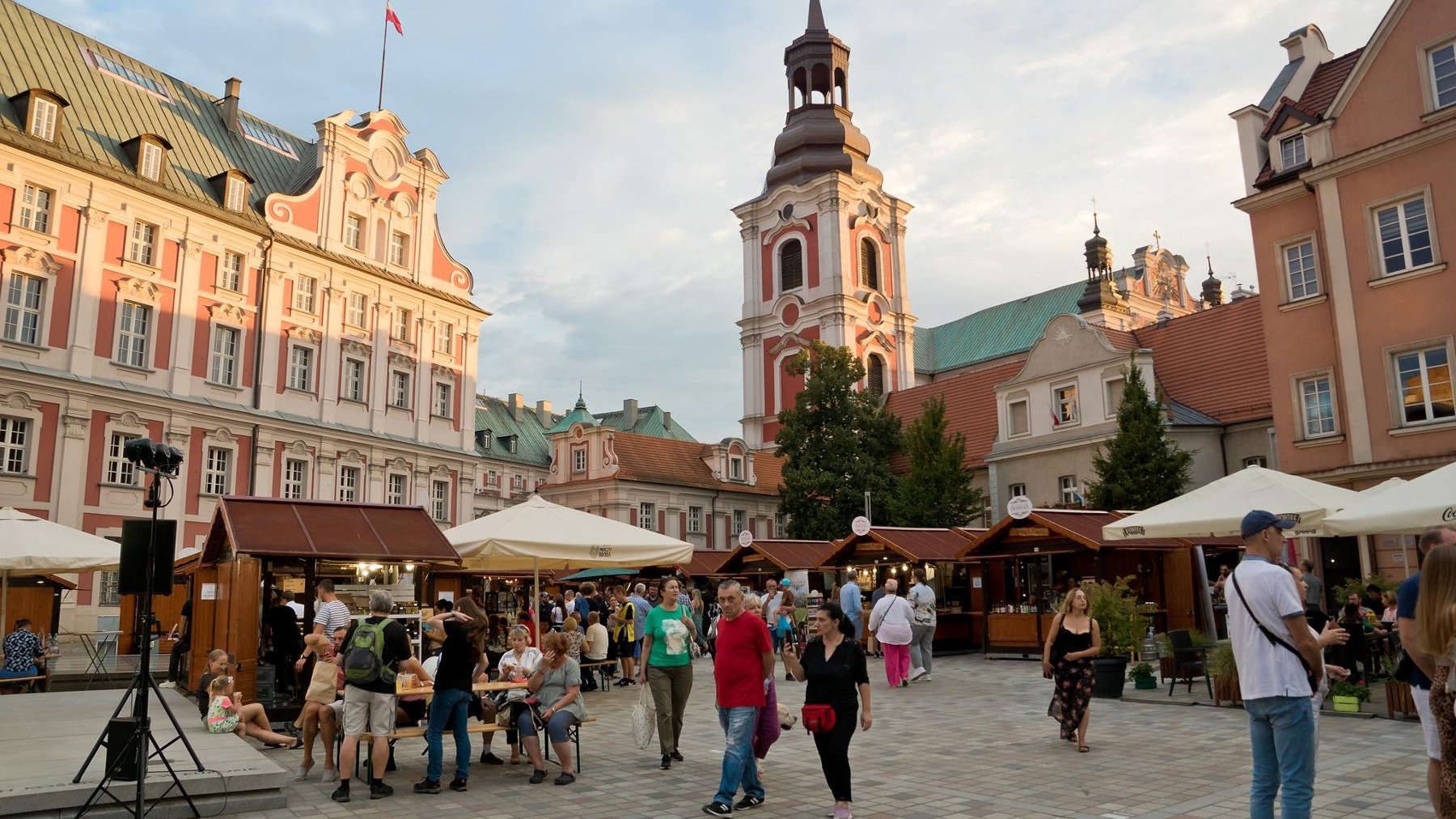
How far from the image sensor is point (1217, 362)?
112 feet

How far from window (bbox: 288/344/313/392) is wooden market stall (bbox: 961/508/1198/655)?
941 inches

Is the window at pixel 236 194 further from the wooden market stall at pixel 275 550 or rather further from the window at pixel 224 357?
the wooden market stall at pixel 275 550

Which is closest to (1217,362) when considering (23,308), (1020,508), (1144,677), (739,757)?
(1020,508)

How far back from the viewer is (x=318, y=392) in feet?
118

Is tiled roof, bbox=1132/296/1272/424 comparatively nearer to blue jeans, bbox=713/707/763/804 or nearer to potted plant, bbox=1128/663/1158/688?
potted plant, bbox=1128/663/1158/688

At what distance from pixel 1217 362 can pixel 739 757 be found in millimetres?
31278

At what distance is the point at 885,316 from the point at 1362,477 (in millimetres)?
37826

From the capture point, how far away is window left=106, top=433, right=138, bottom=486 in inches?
1163

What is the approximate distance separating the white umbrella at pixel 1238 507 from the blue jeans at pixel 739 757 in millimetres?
8386

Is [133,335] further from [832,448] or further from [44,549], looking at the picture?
[832,448]

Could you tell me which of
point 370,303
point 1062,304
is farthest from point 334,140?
point 1062,304

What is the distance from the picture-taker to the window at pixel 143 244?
30859 mm

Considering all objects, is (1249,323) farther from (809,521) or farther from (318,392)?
(318,392)

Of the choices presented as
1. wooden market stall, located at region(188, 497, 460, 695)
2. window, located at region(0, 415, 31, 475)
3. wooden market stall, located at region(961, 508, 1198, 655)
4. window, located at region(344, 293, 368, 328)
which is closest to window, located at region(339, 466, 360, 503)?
window, located at region(344, 293, 368, 328)
